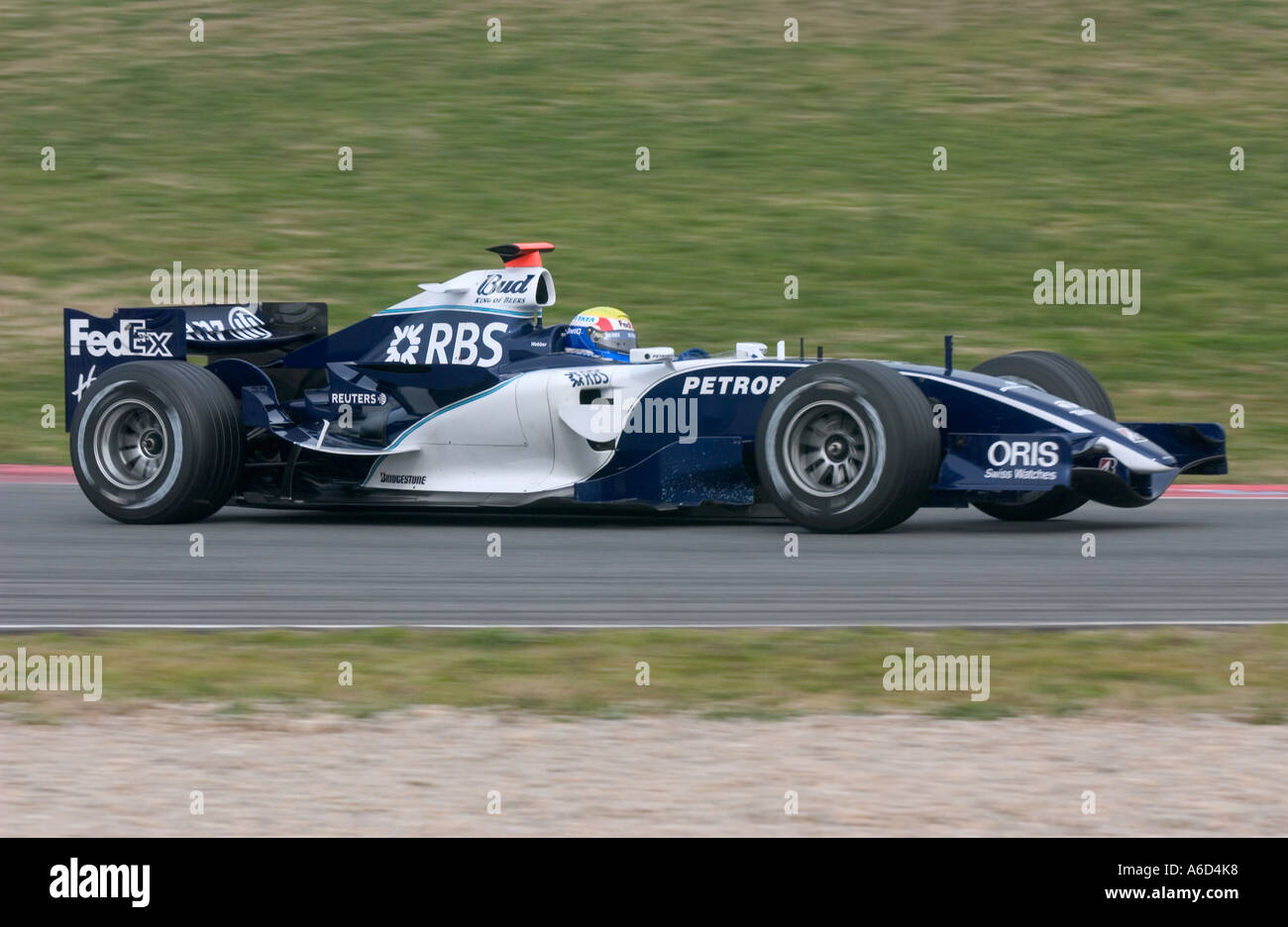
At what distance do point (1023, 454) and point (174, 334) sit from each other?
5126 mm

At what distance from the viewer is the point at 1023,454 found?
9.77 m

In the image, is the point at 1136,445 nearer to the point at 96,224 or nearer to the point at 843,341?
the point at 843,341

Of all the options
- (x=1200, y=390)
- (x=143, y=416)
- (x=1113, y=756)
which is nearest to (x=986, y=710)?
(x=1113, y=756)

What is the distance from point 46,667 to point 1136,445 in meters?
5.66

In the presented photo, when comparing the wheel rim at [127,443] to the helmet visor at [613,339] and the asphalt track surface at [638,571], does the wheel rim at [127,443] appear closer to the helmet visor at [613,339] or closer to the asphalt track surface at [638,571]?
the asphalt track surface at [638,571]

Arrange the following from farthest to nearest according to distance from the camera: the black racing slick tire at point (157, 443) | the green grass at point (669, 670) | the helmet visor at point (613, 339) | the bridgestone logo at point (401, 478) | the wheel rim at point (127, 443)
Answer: the helmet visor at point (613, 339) < the wheel rim at point (127, 443) < the bridgestone logo at point (401, 478) < the black racing slick tire at point (157, 443) < the green grass at point (669, 670)

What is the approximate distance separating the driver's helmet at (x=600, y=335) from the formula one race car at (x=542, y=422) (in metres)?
0.01

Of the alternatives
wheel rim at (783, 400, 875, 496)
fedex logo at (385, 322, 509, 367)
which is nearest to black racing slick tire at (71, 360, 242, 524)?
fedex logo at (385, 322, 509, 367)

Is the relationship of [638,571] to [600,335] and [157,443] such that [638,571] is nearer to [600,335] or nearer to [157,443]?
[600,335]

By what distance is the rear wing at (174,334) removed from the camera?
460 inches

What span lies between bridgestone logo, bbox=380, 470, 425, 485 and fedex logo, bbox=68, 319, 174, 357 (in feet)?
5.20

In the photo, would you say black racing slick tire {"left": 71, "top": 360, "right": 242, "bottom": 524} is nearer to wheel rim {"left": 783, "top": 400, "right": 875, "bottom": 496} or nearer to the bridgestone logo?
the bridgestone logo

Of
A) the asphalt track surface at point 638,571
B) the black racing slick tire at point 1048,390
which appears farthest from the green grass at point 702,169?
the asphalt track surface at point 638,571

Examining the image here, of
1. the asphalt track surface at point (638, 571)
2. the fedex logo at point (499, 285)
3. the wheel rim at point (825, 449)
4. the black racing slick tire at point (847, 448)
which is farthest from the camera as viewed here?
the fedex logo at point (499, 285)
